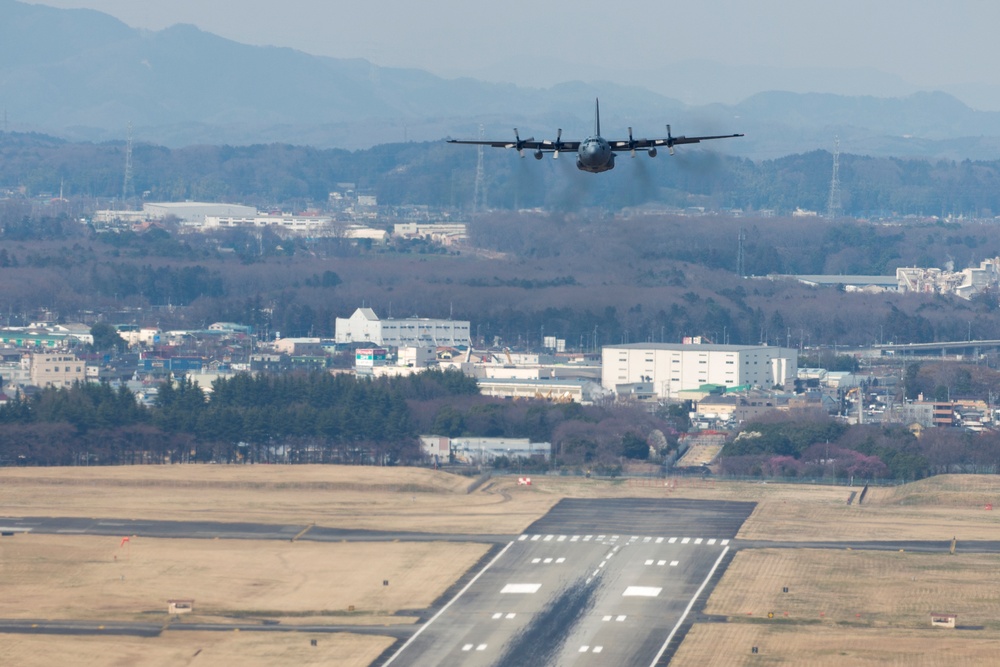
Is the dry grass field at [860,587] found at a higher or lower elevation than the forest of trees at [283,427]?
lower

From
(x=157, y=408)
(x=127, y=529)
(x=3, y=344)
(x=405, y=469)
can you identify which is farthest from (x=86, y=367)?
(x=127, y=529)

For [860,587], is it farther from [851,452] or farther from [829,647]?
[851,452]

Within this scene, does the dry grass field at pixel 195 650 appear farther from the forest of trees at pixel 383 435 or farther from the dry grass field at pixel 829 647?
the forest of trees at pixel 383 435

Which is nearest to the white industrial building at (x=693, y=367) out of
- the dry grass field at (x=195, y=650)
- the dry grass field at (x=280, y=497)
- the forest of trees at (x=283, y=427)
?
the forest of trees at (x=283, y=427)

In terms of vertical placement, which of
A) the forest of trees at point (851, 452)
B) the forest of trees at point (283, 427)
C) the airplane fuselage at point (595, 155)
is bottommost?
the forest of trees at point (851, 452)

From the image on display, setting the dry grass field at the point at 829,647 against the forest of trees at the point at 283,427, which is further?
the forest of trees at the point at 283,427

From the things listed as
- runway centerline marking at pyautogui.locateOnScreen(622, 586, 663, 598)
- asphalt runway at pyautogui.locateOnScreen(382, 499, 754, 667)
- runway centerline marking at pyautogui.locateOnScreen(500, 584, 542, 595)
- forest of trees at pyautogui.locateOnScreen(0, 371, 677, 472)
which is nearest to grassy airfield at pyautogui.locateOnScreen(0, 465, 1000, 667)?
asphalt runway at pyautogui.locateOnScreen(382, 499, 754, 667)

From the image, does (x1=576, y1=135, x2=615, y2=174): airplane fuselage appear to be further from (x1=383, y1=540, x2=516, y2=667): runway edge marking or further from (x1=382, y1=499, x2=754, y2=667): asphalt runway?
(x1=383, y1=540, x2=516, y2=667): runway edge marking
